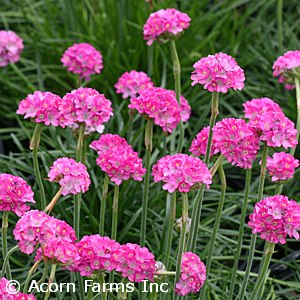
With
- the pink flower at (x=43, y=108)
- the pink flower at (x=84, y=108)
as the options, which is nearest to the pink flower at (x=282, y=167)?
the pink flower at (x=84, y=108)

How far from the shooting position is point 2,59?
2.93 meters

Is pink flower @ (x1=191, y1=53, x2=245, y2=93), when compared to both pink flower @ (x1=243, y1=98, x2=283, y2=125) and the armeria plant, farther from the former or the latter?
pink flower @ (x1=243, y1=98, x2=283, y2=125)

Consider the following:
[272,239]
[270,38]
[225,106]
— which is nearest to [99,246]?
[272,239]

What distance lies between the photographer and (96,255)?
5.32ft

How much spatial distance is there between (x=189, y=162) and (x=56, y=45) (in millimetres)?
2129

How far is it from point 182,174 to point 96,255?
274 mm

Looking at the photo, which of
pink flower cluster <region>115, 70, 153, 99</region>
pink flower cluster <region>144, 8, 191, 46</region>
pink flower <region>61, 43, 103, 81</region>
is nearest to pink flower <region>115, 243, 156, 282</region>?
pink flower cluster <region>144, 8, 191, 46</region>

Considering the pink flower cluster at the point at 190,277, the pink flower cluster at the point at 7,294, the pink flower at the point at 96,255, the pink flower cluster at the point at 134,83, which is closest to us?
the pink flower cluster at the point at 7,294

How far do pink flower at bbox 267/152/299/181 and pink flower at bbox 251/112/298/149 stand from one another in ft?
0.22

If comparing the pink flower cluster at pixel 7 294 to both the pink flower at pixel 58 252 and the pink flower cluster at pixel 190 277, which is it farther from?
the pink flower cluster at pixel 190 277

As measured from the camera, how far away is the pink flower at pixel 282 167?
6.05ft

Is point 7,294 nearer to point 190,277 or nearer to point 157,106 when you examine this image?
point 190,277

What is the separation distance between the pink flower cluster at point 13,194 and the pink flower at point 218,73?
1.71 feet

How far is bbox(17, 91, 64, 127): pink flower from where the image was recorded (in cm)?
180
